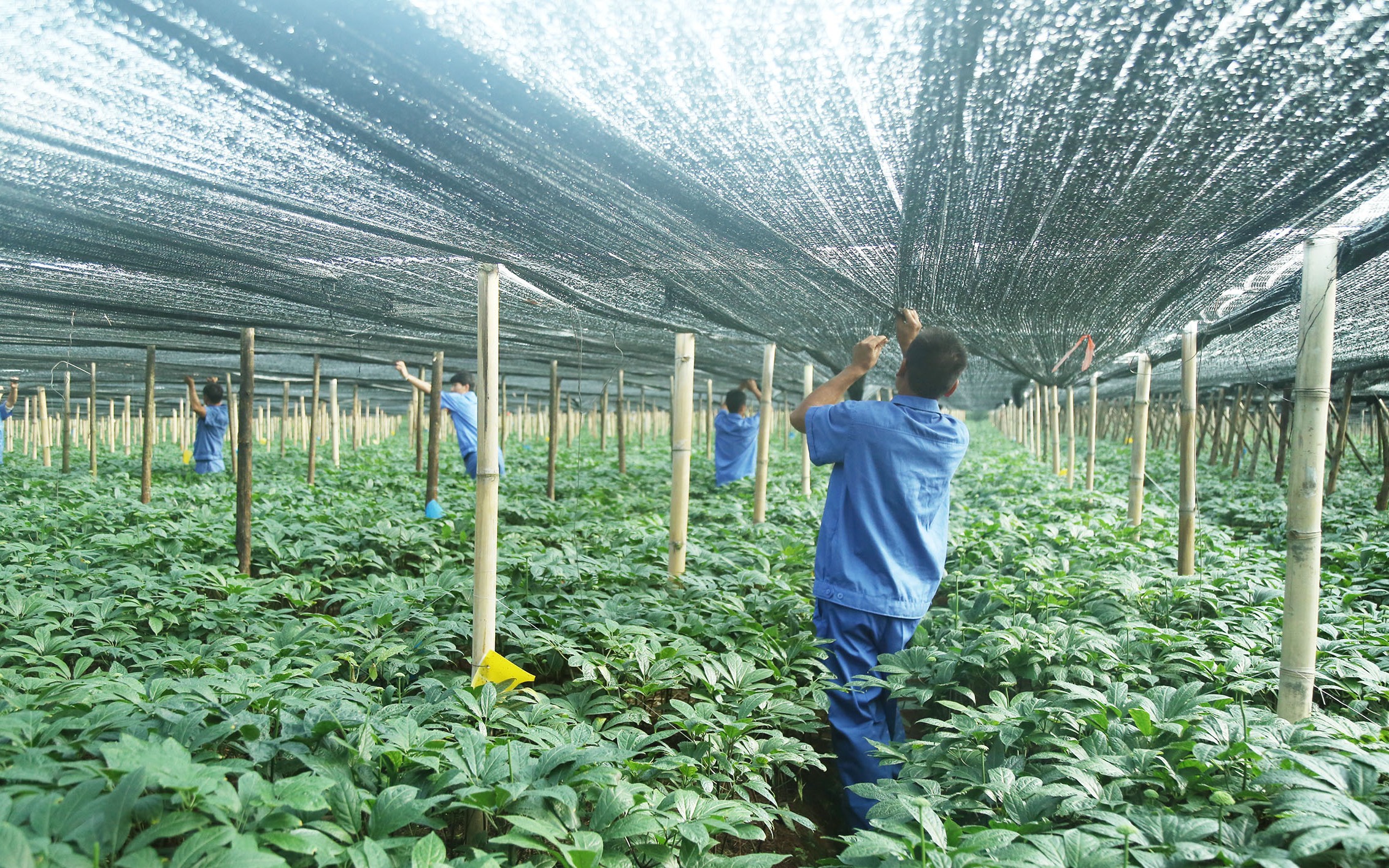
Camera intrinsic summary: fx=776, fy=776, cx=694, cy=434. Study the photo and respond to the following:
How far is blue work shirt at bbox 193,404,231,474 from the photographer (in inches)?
376

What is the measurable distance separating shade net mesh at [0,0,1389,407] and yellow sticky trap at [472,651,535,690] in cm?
152

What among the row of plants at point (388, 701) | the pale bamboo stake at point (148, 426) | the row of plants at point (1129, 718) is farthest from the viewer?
the pale bamboo stake at point (148, 426)

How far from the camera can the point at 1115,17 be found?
156 centimetres

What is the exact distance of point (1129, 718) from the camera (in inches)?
91.4

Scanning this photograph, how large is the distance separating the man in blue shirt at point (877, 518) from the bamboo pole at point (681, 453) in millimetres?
1406

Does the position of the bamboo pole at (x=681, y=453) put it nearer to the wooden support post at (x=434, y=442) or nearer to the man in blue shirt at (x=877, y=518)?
the man in blue shirt at (x=877, y=518)

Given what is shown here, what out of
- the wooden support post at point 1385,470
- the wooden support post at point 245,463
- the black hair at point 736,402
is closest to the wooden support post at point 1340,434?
the wooden support post at point 1385,470

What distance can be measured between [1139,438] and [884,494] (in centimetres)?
329

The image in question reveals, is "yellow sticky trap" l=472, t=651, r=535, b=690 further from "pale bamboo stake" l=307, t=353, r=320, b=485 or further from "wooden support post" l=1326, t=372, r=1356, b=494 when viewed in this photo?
"wooden support post" l=1326, t=372, r=1356, b=494

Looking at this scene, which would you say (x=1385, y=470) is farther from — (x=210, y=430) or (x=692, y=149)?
(x=210, y=430)


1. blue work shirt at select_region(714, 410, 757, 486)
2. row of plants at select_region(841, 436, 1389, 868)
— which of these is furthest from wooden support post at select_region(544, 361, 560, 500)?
row of plants at select_region(841, 436, 1389, 868)

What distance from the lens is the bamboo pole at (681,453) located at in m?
4.29

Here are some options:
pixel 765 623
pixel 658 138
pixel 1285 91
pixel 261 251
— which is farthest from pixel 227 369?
pixel 1285 91

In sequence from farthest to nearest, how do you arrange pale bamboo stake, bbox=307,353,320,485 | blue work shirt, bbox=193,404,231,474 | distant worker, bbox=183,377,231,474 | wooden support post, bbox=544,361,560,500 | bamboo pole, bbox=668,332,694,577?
blue work shirt, bbox=193,404,231,474
distant worker, bbox=183,377,231,474
pale bamboo stake, bbox=307,353,320,485
wooden support post, bbox=544,361,560,500
bamboo pole, bbox=668,332,694,577
